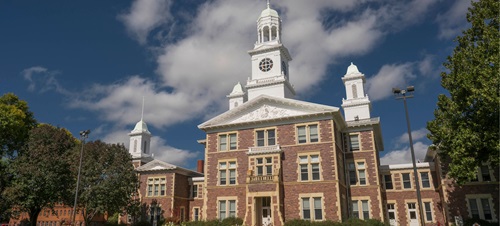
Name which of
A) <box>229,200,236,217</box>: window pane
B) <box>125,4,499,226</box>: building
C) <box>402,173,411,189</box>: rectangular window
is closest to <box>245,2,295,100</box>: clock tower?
<box>125,4,499,226</box>: building

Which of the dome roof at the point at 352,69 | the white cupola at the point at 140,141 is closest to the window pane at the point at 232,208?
the dome roof at the point at 352,69

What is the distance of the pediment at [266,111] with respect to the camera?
1483 inches

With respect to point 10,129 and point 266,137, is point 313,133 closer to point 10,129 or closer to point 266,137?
point 266,137

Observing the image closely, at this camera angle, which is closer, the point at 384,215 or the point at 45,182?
the point at 45,182

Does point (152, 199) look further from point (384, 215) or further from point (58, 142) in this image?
point (384, 215)

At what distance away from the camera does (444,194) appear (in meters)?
35.8

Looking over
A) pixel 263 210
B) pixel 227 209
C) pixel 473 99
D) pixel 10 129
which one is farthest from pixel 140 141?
pixel 473 99

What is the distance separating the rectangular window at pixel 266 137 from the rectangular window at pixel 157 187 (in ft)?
50.2

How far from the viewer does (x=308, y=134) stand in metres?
37.4

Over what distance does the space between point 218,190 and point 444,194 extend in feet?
76.2

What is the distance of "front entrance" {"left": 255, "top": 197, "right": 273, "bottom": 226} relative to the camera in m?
36.7

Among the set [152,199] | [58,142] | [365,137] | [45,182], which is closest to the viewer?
[45,182]

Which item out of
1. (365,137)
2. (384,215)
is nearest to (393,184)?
(384,215)

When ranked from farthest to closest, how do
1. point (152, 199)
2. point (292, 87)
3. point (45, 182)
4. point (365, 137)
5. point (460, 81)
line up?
point (292, 87) < point (152, 199) < point (365, 137) < point (45, 182) < point (460, 81)
